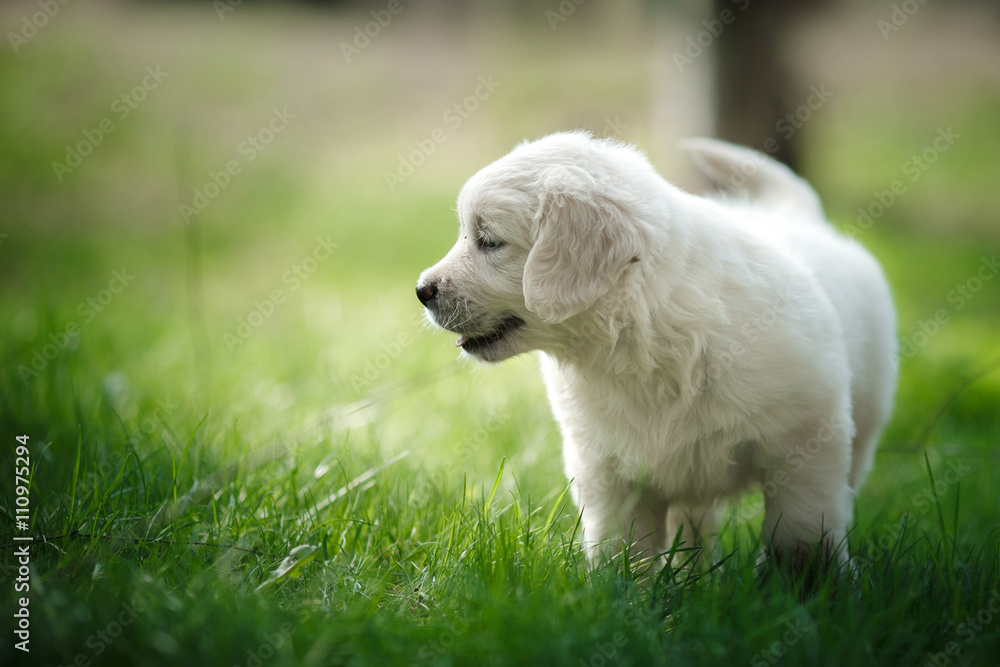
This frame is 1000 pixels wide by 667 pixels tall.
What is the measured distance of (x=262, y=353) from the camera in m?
5.01

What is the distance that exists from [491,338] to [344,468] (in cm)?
81

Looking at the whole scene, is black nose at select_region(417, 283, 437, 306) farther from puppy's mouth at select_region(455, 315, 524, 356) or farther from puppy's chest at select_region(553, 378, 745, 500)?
puppy's chest at select_region(553, 378, 745, 500)

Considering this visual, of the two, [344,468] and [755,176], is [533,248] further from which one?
Answer: [755,176]

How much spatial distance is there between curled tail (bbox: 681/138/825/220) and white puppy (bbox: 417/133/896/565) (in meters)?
1.07

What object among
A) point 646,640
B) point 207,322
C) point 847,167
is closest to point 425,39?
point 847,167

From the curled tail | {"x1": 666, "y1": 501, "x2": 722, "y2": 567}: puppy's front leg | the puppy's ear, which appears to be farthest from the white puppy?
the curled tail

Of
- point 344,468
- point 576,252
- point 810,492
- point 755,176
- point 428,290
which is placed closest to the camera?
point 576,252

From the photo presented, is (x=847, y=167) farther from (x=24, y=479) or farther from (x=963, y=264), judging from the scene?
(x=24, y=479)

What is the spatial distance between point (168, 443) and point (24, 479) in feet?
2.17

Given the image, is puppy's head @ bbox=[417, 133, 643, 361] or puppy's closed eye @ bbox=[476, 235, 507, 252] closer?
puppy's head @ bbox=[417, 133, 643, 361]

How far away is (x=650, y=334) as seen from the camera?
89.1 inches

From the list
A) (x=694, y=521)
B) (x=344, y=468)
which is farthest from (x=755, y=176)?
(x=344, y=468)

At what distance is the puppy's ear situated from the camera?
2.22 m

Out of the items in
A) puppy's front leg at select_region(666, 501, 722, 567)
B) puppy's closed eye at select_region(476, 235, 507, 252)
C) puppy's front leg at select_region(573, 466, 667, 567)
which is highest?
puppy's closed eye at select_region(476, 235, 507, 252)
